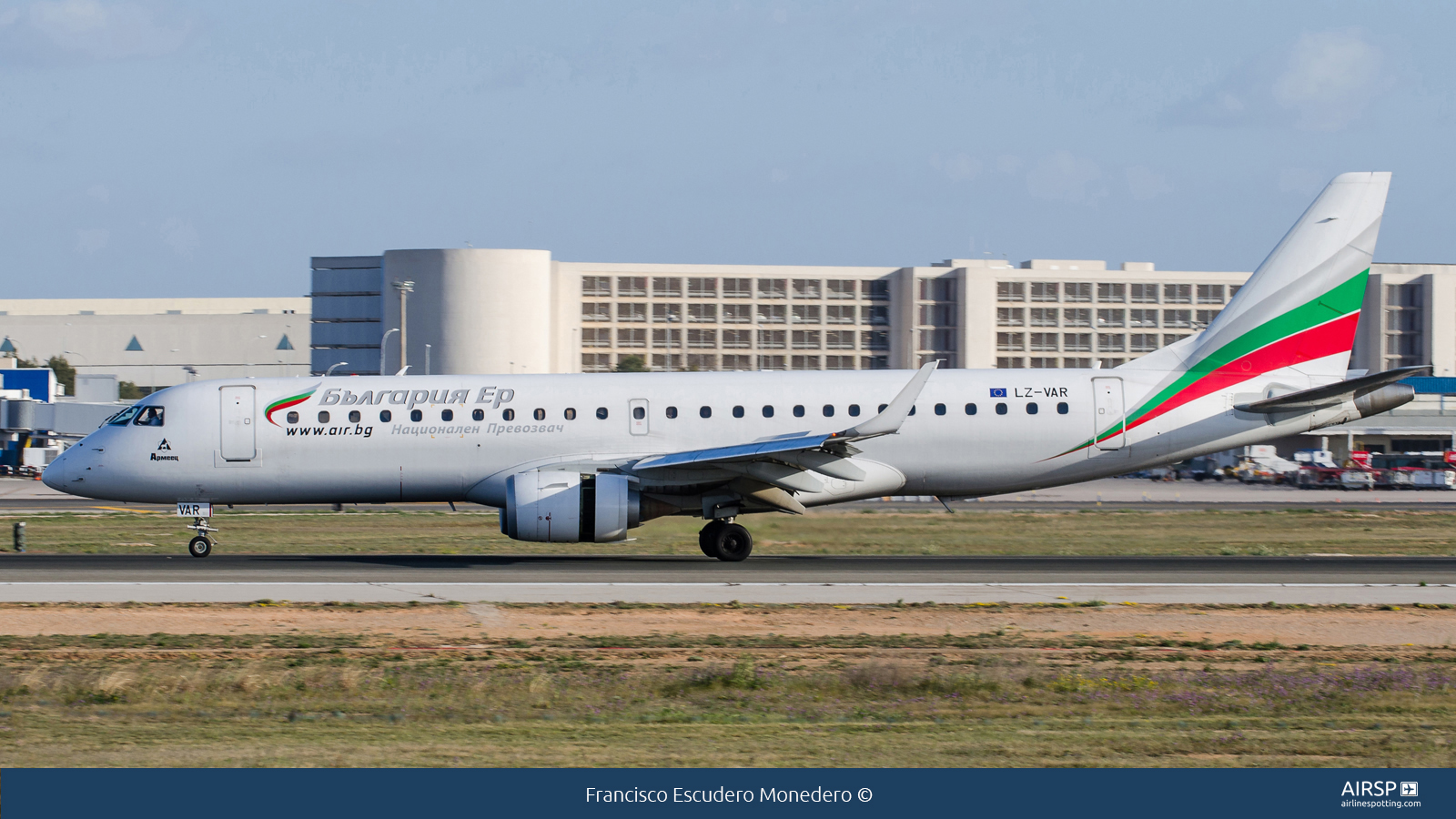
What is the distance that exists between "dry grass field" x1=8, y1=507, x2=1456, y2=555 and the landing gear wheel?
88 cm

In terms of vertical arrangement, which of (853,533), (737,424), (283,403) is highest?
(283,403)

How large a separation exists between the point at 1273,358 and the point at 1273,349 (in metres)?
0.18

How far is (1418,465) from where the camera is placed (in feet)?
253

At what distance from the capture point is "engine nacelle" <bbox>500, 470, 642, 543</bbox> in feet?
79.2

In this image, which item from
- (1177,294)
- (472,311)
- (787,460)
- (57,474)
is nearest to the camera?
(787,460)

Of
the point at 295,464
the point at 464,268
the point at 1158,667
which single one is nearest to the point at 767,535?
the point at 295,464

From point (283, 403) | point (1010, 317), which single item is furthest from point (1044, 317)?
point (283, 403)

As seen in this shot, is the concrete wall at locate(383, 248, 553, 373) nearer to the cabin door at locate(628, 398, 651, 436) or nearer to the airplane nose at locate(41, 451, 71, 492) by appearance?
the airplane nose at locate(41, 451, 71, 492)

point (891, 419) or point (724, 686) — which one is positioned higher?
point (891, 419)

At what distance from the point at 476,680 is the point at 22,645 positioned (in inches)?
242

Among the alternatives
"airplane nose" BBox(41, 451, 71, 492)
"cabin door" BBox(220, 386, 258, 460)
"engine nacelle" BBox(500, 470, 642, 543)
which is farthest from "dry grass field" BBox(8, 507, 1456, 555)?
"cabin door" BBox(220, 386, 258, 460)

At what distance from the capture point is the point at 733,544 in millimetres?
25656

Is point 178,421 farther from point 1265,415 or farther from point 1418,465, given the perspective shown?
point 1418,465

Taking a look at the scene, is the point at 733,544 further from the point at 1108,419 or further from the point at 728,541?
the point at 1108,419
